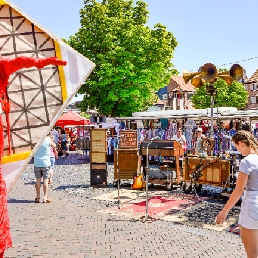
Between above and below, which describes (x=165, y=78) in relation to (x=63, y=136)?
above

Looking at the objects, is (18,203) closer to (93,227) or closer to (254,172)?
(93,227)

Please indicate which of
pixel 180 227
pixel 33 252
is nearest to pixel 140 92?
pixel 180 227

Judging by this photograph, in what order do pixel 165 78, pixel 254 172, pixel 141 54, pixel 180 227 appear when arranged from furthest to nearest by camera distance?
pixel 165 78, pixel 141 54, pixel 180 227, pixel 254 172

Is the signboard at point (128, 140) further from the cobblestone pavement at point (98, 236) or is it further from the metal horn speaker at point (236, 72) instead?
the metal horn speaker at point (236, 72)

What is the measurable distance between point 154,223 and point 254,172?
3708mm

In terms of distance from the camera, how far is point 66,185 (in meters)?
11.6

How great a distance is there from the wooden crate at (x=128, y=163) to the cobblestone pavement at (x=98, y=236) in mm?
1743

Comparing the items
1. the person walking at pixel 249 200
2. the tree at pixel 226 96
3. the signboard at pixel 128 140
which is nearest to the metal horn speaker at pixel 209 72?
the signboard at pixel 128 140

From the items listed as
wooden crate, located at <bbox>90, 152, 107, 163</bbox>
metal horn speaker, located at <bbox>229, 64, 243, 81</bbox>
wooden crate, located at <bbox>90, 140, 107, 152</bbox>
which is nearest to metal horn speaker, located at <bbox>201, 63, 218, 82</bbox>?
metal horn speaker, located at <bbox>229, 64, 243, 81</bbox>

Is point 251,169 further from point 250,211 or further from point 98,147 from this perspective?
point 98,147

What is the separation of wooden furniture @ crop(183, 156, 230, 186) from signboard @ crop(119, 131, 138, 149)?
192 cm

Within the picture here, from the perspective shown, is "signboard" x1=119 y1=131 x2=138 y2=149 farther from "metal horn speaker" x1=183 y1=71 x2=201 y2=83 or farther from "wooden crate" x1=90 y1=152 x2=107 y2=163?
"metal horn speaker" x1=183 y1=71 x2=201 y2=83

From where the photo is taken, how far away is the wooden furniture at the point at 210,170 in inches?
345

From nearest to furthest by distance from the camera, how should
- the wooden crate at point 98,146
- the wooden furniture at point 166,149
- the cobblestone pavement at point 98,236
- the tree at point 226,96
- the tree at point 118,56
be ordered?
1. the cobblestone pavement at point 98,236
2. the wooden furniture at point 166,149
3. the wooden crate at point 98,146
4. the tree at point 118,56
5. the tree at point 226,96
